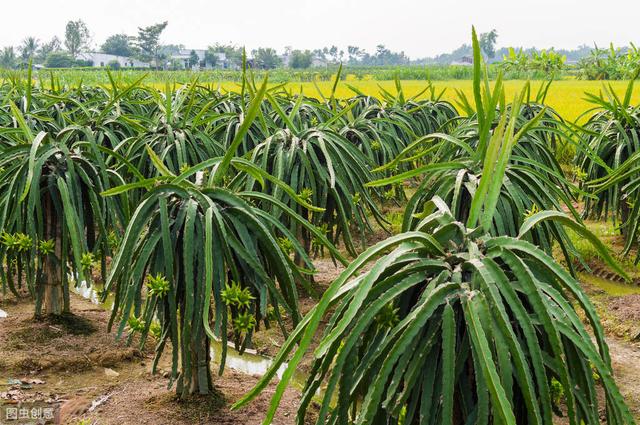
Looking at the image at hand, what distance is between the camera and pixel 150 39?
83875 mm

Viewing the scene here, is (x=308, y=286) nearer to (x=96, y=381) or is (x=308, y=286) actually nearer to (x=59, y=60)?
(x=96, y=381)

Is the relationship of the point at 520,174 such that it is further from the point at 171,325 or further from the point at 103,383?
the point at 103,383

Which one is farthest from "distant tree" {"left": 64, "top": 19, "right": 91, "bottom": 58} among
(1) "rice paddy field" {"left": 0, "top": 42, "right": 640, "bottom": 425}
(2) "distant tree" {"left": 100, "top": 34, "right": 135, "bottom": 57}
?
(1) "rice paddy field" {"left": 0, "top": 42, "right": 640, "bottom": 425}

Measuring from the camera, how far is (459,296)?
1646 mm

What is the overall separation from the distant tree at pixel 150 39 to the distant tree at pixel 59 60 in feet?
28.0

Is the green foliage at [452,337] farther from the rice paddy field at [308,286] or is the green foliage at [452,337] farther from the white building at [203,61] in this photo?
the white building at [203,61]

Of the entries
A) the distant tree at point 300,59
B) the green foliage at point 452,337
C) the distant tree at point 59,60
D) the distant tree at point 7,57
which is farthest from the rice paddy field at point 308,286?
the distant tree at point 300,59

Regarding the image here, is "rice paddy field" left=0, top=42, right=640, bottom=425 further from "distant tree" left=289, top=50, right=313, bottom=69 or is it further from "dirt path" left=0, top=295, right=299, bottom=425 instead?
"distant tree" left=289, top=50, right=313, bottom=69

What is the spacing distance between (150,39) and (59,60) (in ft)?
41.6

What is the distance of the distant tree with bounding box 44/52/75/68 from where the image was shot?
243 feet

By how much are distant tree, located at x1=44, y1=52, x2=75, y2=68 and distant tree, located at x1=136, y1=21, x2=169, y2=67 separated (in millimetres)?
8520

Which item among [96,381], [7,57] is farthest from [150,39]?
[96,381]

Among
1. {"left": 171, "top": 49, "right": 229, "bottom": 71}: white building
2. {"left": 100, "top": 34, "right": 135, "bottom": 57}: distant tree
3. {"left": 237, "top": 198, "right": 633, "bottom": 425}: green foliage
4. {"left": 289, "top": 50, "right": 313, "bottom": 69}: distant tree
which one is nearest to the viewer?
{"left": 237, "top": 198, "right": 633, "bottom": 425}: green foliage

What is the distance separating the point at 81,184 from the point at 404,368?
2685 millimetres
